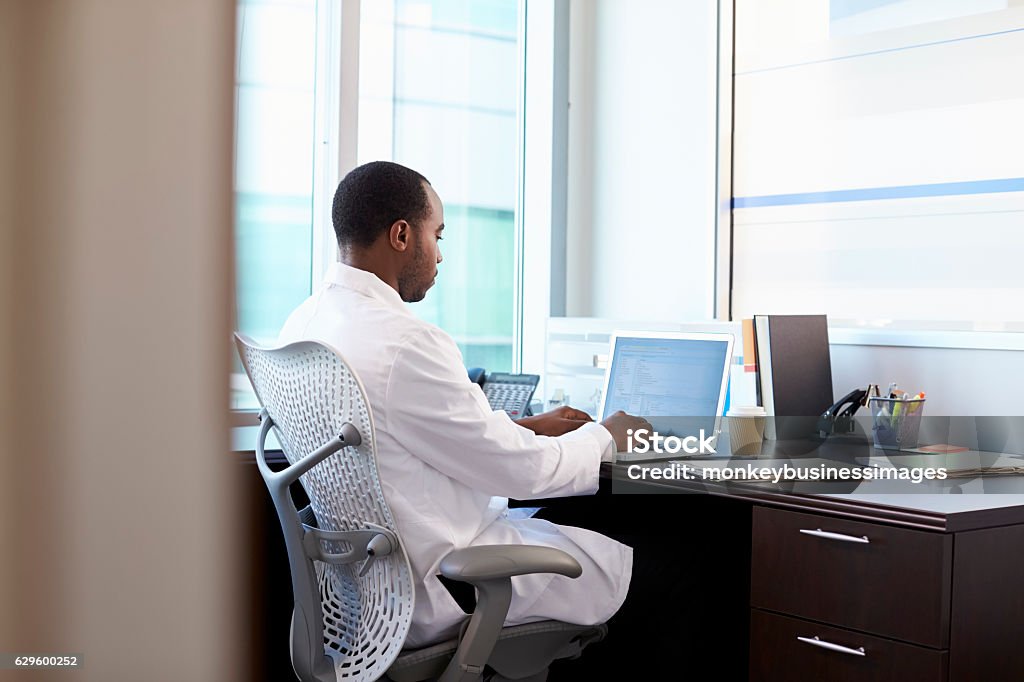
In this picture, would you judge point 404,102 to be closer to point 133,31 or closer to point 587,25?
point 587,25

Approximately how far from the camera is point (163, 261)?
0.37 m

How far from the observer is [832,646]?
4.65ft

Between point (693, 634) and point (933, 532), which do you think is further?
point (693, 634)

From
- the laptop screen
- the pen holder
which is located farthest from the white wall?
the pen holder

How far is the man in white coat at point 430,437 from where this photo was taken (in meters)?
1.30

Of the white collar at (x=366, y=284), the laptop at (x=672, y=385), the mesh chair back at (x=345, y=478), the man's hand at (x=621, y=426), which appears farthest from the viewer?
the laptop at (x=672, y=385)

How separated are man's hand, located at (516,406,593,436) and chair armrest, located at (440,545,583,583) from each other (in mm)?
568

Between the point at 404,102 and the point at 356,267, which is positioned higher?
the point at 404,102

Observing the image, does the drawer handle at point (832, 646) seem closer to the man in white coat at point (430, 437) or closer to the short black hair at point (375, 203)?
the man in white coat at point (430, 437)

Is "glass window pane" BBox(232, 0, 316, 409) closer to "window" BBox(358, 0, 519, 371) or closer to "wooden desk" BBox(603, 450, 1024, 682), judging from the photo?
"window" BBox(358, 0, 519, 371)

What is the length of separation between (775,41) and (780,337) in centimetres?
80

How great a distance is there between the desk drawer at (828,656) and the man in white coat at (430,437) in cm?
24

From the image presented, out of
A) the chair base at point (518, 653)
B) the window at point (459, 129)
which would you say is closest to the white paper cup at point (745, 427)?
the chair base at point (518, 653)

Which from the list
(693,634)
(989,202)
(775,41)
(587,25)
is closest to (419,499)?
(693,634)
